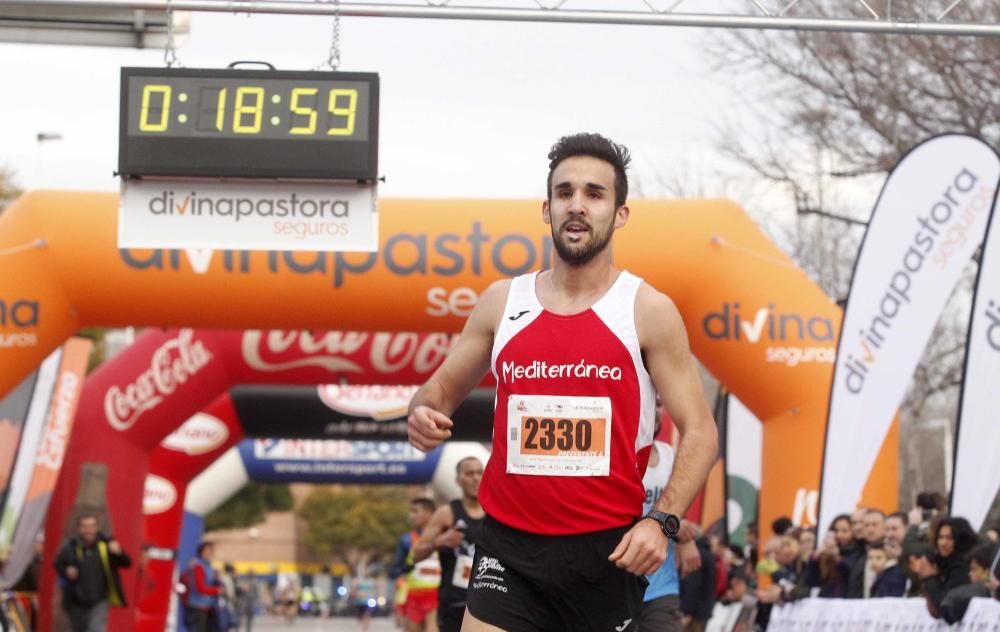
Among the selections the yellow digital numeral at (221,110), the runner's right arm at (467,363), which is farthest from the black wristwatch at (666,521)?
the yellow digital numeral at (221,110)

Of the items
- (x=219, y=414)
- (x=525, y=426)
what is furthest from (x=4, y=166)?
(x=525, y=426)

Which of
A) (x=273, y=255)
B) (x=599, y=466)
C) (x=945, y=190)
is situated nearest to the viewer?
(x=599, y=466)

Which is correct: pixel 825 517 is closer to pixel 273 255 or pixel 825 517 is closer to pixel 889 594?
pixel 889 594

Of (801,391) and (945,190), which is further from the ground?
(945,190)

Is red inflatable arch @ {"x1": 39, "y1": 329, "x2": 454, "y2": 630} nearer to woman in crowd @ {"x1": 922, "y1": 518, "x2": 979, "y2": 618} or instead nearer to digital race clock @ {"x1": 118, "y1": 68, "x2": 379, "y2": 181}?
digital race clock @ {"x1": 118, "y1": 68, "x2": 379, "y2": 181}

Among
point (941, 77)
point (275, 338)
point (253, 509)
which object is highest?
point (941, 77)

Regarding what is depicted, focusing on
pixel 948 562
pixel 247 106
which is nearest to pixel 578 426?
pixel 948 562

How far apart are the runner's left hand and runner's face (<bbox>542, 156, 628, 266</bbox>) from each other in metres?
0.78

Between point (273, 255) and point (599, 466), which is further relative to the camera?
point (273, 255)

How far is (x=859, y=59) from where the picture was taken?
23047 mm

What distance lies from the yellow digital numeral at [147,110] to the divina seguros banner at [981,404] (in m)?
4.90

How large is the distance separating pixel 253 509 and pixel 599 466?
62.5 metres

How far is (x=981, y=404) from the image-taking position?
426 inches

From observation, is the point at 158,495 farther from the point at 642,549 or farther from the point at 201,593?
the point at 642,549
